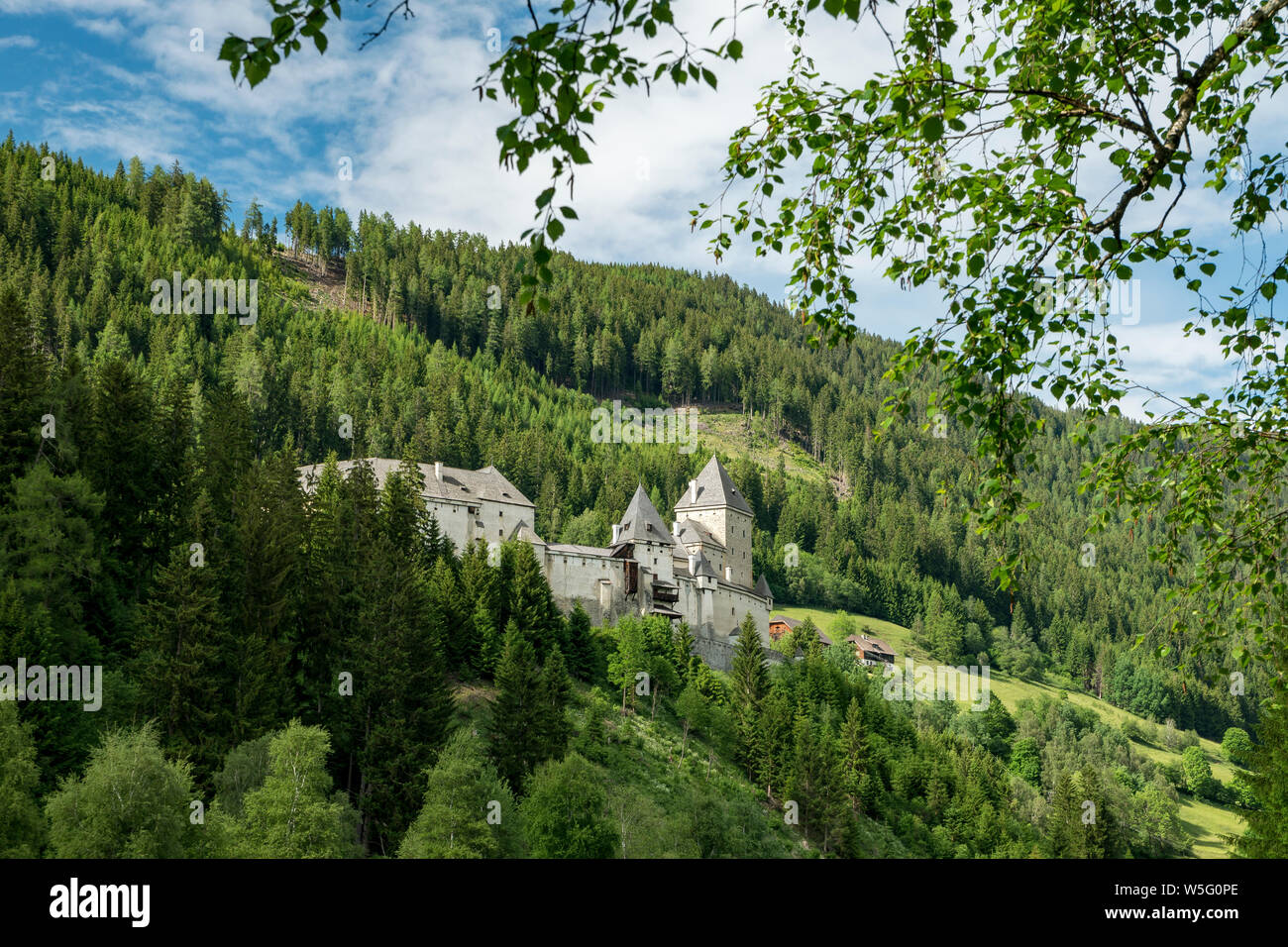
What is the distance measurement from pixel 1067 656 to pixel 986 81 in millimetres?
168195

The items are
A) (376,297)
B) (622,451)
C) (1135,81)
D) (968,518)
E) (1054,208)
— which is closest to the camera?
(1054,208)

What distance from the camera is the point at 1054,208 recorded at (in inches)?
344

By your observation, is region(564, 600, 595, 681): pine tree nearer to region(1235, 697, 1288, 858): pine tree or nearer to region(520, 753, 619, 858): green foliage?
region(520, 753, 619, 858): green foliage

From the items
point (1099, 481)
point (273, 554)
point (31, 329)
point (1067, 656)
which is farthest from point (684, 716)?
point (1067, 656)

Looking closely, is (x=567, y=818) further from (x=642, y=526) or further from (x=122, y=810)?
(x=642, y=526)

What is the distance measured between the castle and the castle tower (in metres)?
3.60

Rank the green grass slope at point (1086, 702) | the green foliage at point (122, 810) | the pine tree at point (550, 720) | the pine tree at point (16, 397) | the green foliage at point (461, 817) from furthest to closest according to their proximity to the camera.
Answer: the green grass slope at point (1086, 702) < the pine tree at point (550, 720) < the pine tree at point (16, 397) < the green foliage at point (461, 817) < the green foliage at point (122, 810)

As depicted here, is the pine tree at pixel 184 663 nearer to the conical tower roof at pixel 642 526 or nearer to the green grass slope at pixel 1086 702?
the conical tower roof at pixel 642 526

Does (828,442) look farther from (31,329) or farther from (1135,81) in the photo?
(1135,81)

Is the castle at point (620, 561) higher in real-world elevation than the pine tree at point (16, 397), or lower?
lower

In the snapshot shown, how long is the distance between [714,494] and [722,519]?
11.7 feet

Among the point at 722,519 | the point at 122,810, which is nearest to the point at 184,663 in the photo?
the point at 122,810

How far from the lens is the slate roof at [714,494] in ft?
323

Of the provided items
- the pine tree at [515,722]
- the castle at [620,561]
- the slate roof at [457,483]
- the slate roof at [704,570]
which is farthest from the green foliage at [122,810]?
the slate roof at [704,570]
